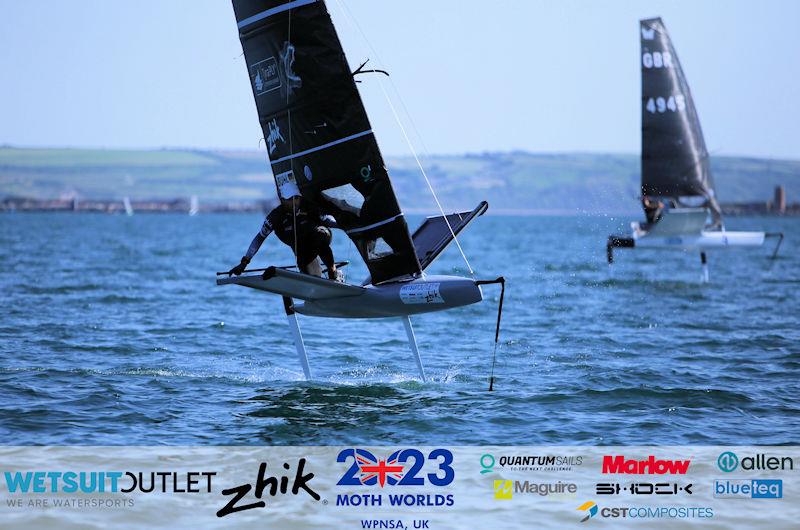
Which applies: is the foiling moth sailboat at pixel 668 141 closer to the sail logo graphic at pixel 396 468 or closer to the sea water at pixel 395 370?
the sea water at pixel 395 370

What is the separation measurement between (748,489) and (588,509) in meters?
1.77

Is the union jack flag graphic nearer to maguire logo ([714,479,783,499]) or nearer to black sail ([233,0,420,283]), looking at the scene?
maguire logo ([714,479,783,499])

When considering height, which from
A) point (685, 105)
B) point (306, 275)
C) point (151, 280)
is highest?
point (685, 105)

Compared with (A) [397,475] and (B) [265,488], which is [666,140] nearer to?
(A) [397,475]

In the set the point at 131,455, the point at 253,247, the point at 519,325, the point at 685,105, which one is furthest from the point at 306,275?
the point at 685,105

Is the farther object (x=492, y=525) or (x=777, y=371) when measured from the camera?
(x=777, y=371)

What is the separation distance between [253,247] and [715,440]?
6.10m

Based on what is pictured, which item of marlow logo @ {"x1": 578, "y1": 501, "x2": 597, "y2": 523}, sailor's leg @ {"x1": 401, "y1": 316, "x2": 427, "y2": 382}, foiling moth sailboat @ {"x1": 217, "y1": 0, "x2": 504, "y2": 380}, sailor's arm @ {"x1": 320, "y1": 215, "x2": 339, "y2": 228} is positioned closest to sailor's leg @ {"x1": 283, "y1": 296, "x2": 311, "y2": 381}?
foiling moth sailboat @ {"x1": 217, "y1": 0, "x2": 504, "y2": 380}

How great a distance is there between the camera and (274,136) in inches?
596

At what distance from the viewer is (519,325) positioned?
22953 mm

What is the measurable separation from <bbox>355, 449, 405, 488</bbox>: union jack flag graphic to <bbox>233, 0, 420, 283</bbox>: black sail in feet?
13.5

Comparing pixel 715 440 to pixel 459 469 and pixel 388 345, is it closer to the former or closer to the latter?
pixel 459 469

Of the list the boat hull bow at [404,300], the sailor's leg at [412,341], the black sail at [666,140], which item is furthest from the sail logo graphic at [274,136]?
the black sail at [666,140]

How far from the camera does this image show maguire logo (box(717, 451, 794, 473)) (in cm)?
1102
